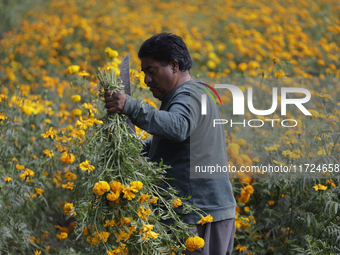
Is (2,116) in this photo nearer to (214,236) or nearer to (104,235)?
(104,235)

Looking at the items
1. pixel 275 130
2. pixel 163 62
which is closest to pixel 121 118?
pixel 163 62

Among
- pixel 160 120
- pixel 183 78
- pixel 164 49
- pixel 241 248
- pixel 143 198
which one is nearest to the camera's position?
pixel 160 120

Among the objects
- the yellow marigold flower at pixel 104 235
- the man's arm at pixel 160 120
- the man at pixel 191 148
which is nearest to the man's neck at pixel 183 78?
the man at pixel 191 148

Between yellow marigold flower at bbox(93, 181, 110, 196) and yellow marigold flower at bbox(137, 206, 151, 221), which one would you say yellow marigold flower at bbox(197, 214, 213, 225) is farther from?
yellow marigold flower at bbox(93, 181, 110, 196)

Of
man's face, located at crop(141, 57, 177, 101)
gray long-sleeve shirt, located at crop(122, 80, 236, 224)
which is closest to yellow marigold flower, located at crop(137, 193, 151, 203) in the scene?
gray long-sleeve shirt, located at crop(122, 80, 236, 224)

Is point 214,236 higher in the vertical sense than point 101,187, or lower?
lower

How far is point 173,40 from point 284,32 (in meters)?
5.64

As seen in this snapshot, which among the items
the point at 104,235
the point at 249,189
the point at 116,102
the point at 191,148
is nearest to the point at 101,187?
the point at 104,235

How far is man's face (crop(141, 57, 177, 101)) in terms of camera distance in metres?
1.92

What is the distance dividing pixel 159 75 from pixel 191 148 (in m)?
0.42

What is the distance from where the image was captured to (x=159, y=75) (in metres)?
1.93

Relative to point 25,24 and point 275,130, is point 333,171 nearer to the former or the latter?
point 275,130

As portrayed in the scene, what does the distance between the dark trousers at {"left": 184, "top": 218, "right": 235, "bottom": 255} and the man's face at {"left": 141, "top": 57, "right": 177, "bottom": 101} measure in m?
0.76

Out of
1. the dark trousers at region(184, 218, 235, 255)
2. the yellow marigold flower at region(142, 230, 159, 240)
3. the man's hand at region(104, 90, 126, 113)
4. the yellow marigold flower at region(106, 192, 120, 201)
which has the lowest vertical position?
the dark trousers at region(184, 218, 235, 255)
